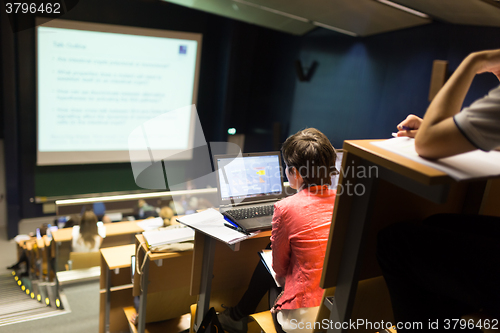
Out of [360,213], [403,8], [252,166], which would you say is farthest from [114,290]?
[403,8]

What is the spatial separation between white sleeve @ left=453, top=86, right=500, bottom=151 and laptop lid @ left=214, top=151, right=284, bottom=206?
1.54 metres

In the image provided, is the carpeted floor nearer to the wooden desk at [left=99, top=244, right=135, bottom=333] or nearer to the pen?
the wooden desk at [left=99, top=244, right=135, bottom=333]

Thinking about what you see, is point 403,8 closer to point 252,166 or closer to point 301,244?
point 252,166

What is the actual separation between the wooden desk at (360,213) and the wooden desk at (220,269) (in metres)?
0.89

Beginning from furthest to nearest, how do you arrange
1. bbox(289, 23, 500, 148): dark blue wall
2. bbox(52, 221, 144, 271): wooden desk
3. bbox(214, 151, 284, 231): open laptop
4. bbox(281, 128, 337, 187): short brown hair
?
bbox(52, 221, 144, 271): wooden desk < bbox(289, 23, 500, 148): dark blue wall < bbox(214, 151, 284, 231): open laptop < bbox(281, 128, 337, 187): short brown hair

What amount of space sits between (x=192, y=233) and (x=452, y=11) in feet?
8.68

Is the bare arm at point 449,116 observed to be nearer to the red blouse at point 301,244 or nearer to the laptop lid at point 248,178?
the red blouse at point 301,244

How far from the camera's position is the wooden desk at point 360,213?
775 millimetres

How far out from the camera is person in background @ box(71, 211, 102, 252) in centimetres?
362

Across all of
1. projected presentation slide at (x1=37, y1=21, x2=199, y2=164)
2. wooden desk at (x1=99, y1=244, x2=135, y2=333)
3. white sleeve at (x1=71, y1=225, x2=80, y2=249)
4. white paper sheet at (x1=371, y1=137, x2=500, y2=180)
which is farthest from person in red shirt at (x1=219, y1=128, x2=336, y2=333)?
projected presentation slide at (x1=37, y1=21, x2=199, y2=164)

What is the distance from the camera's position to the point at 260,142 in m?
6.61

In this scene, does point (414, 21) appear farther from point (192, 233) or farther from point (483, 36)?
point (192, 233)

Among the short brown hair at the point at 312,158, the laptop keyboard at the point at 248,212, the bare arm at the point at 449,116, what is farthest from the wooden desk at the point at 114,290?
the bare arm at the point at 449,116

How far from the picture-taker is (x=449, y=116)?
679 mm
